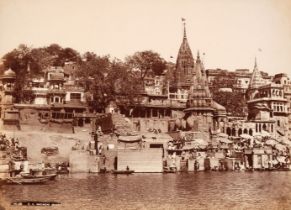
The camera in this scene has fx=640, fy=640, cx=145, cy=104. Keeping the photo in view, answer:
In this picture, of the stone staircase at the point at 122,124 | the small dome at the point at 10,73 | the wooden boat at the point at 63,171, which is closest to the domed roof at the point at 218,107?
the stone staircase at the point at 122,124

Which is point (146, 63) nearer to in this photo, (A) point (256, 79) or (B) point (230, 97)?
(A) point (256, 79)

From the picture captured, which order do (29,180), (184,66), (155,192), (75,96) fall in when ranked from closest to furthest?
(155,192), (29,180), (75,96), (184,66)

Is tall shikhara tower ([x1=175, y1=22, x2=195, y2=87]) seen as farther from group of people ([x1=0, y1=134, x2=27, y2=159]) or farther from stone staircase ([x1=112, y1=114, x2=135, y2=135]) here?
group of people ([x1=0, y1=134, x2=27, y2=159])

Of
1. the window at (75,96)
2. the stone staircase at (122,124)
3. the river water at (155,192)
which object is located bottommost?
the river water at (155,192)

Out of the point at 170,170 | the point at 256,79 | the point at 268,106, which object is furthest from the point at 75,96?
the point at 268,106

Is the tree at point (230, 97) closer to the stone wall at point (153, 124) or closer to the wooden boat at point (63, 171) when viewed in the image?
the stone wall at point (153, 124)

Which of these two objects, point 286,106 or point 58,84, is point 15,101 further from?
point 286,106

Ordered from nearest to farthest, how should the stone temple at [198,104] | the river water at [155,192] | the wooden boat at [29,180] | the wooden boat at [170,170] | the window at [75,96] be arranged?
1. the river water at [155,192]
2. the wooden boat at [29,180]
3. the window at [75,96]
4. the stone temple at [198,104]
5. the wooden boat at [170,170]
